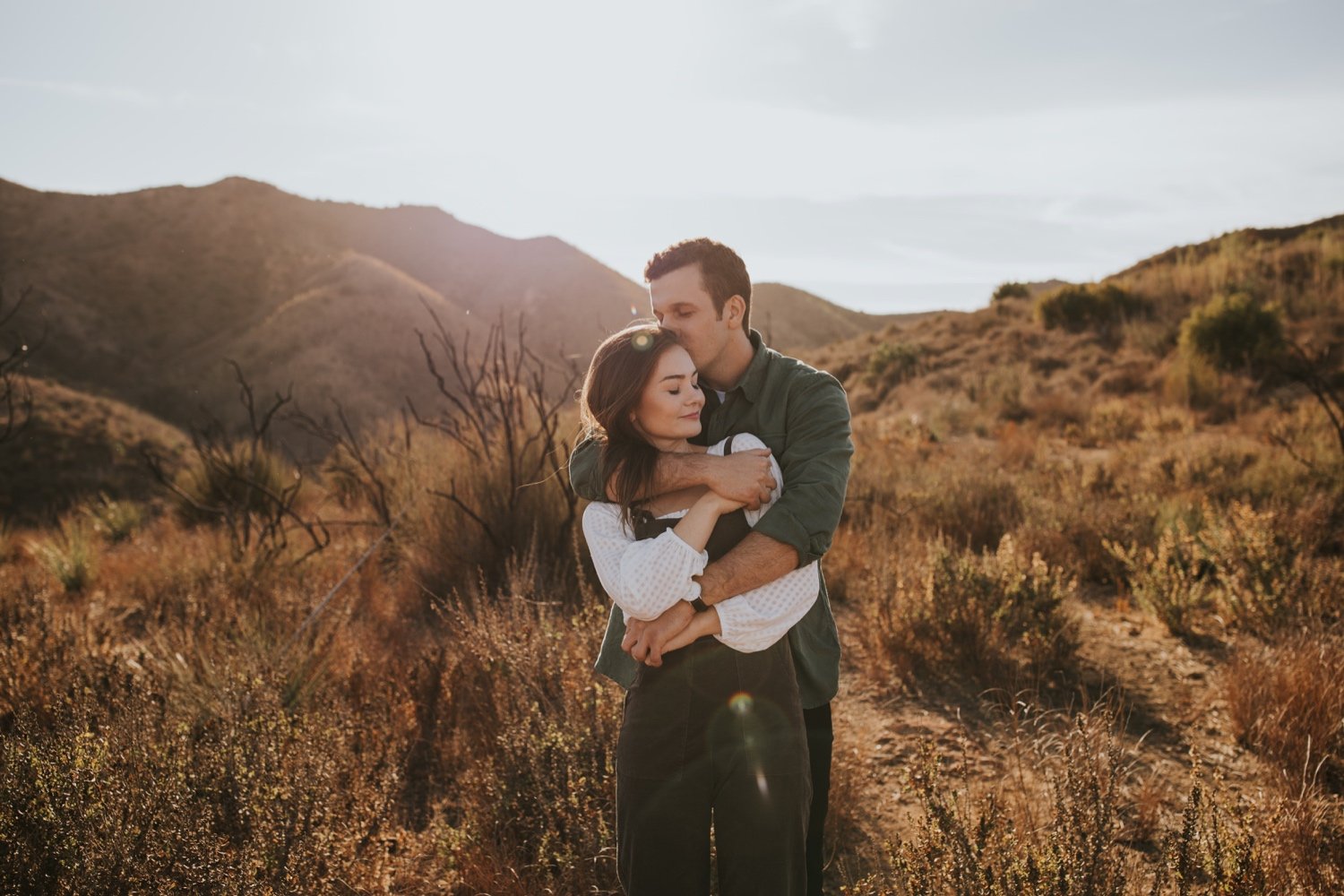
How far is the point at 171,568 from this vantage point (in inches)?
235

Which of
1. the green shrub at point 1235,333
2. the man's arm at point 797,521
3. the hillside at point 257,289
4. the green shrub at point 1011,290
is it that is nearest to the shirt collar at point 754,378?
the man's arm at point 797,521

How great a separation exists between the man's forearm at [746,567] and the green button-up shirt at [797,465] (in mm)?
29

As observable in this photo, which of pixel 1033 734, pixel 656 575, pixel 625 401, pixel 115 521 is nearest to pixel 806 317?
pixel 115 521

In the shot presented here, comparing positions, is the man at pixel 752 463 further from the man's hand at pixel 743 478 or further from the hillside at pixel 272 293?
the hillside at pixel 272 293

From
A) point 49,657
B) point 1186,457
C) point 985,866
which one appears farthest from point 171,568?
point 1186,457

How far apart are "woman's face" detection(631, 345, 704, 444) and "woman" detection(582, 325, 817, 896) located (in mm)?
229

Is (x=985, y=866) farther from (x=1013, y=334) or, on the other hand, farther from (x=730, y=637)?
(x=1013, y=334)

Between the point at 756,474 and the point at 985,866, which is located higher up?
the point at 756,474

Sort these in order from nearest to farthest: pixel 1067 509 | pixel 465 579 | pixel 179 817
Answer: pixel 179 817 < pixel 465 579 < pixel 1067 509

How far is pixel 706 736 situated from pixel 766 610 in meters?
0.33

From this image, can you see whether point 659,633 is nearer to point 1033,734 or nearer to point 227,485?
point 1033,734

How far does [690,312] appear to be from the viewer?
2.10 m

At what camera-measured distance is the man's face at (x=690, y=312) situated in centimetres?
209

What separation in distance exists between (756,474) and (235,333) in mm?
52302
